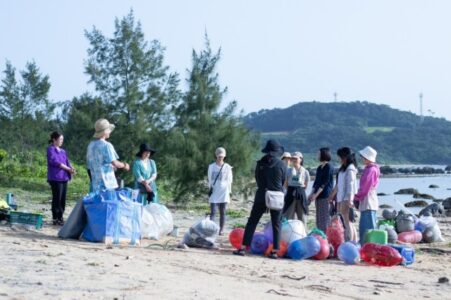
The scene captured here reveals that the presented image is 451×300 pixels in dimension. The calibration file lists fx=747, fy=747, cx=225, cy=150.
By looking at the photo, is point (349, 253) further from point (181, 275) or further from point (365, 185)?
point (181, 275)

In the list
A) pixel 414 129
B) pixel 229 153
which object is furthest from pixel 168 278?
pixel 414 129

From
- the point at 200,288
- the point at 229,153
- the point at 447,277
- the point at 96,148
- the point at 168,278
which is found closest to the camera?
the point at 200,288

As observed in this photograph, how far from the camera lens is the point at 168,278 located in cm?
784

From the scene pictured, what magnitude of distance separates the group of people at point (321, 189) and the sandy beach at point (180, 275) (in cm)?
73

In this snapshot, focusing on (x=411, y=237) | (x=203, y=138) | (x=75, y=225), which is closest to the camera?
(x=75, y=225)

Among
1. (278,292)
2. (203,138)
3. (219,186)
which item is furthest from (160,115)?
(278,292)

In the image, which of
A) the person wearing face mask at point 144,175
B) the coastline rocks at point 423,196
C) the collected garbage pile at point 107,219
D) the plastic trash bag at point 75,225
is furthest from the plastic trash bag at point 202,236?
the coastline rocks at point 423,196

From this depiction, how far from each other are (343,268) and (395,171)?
9426 centimetres

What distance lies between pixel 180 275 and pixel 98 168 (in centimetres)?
363

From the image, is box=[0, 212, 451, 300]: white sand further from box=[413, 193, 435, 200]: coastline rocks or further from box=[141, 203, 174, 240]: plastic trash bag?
box=[413, 193, 435, 200]: coastline rocks

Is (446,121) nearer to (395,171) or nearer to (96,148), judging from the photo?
(395,171)

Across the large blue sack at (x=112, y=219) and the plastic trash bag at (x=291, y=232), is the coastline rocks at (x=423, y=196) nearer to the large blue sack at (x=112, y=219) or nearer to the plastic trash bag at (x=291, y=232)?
the plastic trash bag at (x=291, y=232)

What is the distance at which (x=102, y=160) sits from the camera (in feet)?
36.8

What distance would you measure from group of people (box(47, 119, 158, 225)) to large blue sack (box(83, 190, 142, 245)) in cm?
37
